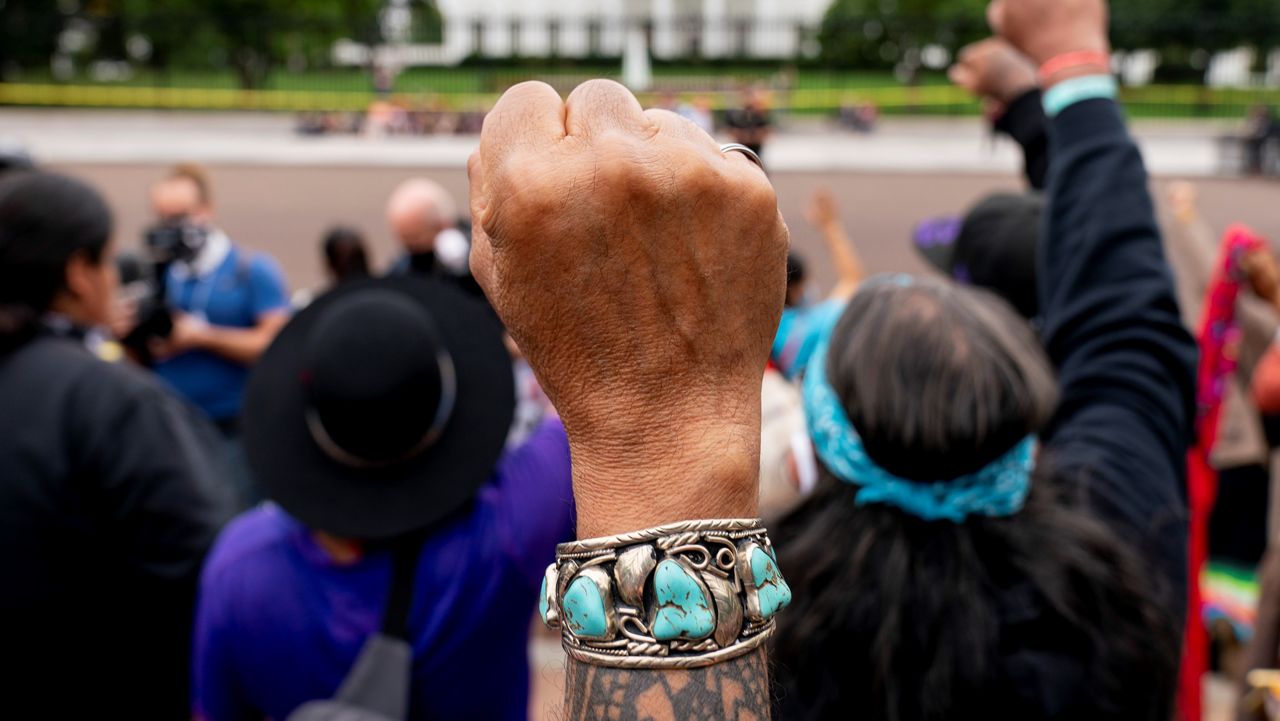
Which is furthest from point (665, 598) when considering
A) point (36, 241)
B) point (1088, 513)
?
point (36, 241)

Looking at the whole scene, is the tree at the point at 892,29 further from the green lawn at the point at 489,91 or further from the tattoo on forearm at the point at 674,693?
the tattoo on forearm at the point at 674,693

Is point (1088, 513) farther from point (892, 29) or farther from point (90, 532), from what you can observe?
point (892, 29)

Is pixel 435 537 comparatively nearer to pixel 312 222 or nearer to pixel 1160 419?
pixel 1160 419

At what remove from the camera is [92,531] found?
2.50 metres

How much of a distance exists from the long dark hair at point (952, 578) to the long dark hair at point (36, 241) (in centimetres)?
198

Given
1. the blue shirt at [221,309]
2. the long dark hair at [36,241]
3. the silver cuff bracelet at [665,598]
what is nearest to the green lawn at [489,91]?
the blue shirt at [221,309]

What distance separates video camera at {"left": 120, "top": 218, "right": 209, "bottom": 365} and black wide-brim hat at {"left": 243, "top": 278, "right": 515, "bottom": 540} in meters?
2.46

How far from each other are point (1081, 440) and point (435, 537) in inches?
46.1

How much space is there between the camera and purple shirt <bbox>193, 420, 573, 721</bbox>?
203 centimetres

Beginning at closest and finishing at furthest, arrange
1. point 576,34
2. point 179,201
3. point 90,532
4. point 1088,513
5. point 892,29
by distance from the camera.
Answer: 1. point 1088,513
2. point 90,532
3. point 179,201
4. point 892,29
5. point 576,34

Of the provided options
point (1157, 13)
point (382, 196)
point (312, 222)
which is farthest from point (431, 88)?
point (1157, 13)

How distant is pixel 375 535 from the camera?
1989mm

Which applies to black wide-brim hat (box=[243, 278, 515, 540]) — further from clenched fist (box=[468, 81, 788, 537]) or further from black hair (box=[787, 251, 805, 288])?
clenched fist (box=[468, 81, 788, 537])

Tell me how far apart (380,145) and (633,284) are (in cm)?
2149
